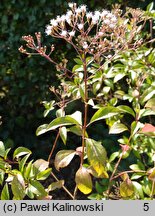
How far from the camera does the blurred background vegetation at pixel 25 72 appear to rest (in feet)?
9.27

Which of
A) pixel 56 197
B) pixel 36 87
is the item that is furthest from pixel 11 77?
pixel 56 197

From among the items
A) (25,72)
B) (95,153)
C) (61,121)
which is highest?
(25,72)

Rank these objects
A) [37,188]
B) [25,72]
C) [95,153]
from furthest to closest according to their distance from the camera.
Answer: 1. [25,72]
2. [37,188]
3. [95,153]

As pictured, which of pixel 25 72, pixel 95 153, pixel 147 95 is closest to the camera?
pixel 95 153

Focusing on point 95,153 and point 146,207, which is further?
point 146,207

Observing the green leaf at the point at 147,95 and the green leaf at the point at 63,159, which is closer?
the green leaf at the point at 63,159

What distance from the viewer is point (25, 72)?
2.99 m

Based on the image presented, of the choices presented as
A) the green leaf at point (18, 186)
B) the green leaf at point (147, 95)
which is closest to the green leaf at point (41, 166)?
the green leaf at point (18, 186)

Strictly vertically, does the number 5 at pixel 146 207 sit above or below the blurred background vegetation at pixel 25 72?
below

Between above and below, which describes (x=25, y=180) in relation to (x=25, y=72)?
below

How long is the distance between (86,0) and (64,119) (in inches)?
58.8

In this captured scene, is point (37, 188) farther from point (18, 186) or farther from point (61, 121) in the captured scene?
point (61, 121)

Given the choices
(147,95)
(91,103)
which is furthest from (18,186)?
(147,95)

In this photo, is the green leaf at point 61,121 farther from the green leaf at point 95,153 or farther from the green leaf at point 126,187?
the green leaf at point 126,187
